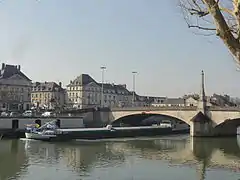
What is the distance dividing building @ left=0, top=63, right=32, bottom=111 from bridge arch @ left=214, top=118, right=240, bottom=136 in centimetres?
4715

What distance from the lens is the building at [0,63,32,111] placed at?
85375mm

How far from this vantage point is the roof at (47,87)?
343ft

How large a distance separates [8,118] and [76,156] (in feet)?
79.9

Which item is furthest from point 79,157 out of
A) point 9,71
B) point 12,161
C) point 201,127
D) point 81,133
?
point 9,71

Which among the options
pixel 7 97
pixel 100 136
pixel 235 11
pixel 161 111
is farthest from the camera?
pixel 7 97

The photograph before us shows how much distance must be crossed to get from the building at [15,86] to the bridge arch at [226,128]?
4715 cm

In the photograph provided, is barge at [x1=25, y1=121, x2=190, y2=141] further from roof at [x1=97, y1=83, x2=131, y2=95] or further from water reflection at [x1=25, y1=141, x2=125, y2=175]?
roof at [x1=97, y1=83, x2=131, y2=95]

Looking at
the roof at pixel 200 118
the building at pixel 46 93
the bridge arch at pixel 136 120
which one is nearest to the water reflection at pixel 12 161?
the roof at pixel 200 118

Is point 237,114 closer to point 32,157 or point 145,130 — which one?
point 145,130

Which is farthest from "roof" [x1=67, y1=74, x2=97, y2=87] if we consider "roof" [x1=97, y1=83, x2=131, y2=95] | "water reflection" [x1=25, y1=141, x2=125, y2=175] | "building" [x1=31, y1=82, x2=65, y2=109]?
"water reflection" [x1=25, y1=141, x2=125, y2=175]

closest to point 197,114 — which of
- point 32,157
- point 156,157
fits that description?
point 156,157

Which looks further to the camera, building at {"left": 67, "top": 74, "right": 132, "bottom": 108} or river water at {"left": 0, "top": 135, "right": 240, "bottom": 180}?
building at {"left": 67, "top": 74, "right": 132, "bottom": 108}

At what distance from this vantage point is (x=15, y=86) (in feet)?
294

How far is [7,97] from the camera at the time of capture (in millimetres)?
80500
